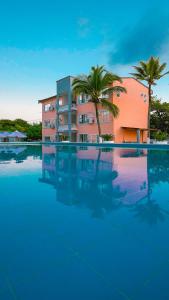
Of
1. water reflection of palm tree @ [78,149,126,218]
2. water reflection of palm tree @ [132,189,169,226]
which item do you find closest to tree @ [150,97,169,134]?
water reflection of palm tree @ [78,149,126,218]

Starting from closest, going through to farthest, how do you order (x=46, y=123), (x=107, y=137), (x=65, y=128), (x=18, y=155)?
(x=18, y=155) < (x=107, y=137) < (x=65, y=128) < (x=46, y=123)

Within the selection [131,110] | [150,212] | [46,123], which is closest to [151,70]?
[131,110]

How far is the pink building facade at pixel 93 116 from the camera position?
2878cm

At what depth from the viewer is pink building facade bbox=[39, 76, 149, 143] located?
28781 millimetres

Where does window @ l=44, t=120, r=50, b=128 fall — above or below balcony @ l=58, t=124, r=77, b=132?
above

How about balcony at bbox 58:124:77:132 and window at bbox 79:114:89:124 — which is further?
balcony at bbox 58:124:77:132

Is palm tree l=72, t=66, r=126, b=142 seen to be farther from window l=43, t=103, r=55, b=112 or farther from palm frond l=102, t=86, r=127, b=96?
window l=43, t=103, r=55, b=112

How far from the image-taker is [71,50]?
23281 mm

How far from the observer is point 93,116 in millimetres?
30641

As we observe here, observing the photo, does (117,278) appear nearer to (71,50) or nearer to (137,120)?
(71,50)

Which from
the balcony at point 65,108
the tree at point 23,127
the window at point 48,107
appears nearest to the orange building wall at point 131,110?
the balcony at point 65,108

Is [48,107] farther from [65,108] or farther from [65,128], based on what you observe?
[65,128]

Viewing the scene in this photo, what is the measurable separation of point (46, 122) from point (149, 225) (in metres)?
37.7

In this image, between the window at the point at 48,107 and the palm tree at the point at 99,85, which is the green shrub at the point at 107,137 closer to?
the palm tree at the point at 99,85
